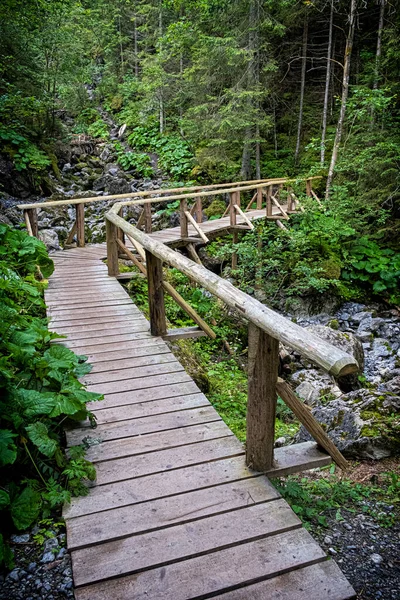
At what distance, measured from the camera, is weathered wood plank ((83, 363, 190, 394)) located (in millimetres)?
3537

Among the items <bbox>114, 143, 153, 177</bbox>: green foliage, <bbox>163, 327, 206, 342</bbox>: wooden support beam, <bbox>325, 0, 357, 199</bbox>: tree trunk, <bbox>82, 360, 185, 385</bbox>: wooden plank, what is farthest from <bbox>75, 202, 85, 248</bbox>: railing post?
<bbox>114, 143, 153, 177</bbox>: green foliage

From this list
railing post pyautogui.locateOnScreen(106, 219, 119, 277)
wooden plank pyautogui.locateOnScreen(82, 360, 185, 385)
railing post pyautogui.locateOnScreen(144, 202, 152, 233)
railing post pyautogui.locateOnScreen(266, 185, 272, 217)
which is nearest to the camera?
wooden plank pyautogui.locateOnScreen(82, 360, 185, 385)

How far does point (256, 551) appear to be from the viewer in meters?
2.03

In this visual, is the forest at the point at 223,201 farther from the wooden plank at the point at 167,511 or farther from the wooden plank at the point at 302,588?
the wooden plank at the point at 302,588

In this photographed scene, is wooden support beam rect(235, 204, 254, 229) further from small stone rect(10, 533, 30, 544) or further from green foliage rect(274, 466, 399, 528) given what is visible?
small stone rect(10, 533, 30, 544)

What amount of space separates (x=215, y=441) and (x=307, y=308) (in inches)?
306

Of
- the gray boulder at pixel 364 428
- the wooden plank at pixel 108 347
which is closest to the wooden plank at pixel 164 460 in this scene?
the wooden plank at pixel 108 347

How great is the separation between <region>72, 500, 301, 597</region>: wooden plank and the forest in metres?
0.16

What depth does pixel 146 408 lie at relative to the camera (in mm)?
3285

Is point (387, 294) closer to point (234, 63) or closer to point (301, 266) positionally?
point (301, 266)

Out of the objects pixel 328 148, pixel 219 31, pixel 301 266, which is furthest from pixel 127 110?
pixel 301 266

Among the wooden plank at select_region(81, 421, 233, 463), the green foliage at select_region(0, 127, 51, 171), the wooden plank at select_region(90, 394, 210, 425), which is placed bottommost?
the wooden plank at select_region(90, 394, 210, 425)

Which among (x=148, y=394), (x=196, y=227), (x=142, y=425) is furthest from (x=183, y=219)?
(x=142, y=425)

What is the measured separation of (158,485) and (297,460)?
0.85 metres
